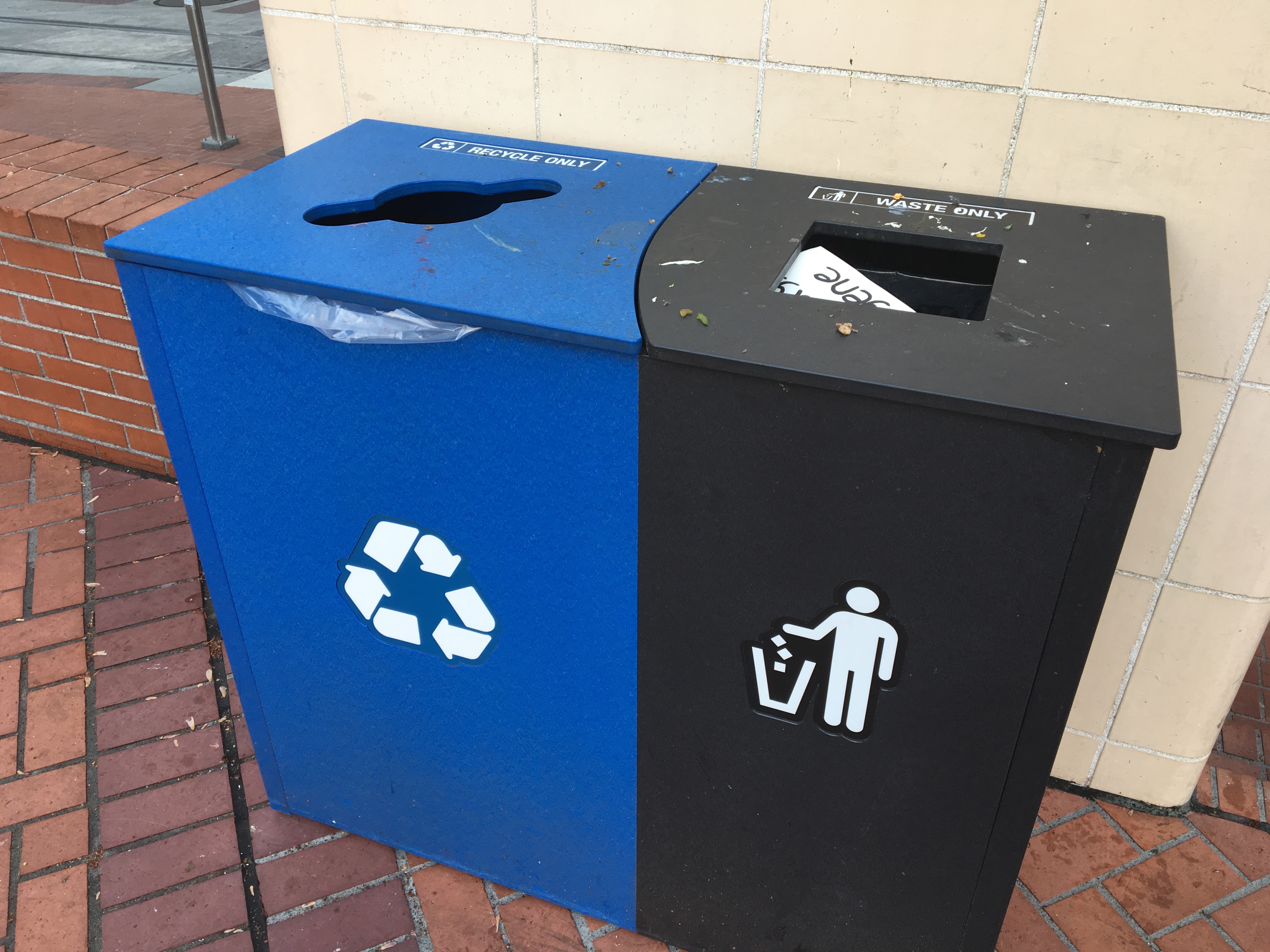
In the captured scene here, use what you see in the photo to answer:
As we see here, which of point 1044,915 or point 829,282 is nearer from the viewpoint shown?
point 829,282

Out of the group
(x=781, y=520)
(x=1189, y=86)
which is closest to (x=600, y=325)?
(x=781, y=520)

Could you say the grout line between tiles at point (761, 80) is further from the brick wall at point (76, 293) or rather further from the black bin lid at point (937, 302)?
the brick wall at point (76, 293)

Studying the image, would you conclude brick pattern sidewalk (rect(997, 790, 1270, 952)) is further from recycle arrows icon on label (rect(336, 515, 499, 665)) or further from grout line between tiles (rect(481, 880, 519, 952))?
recycle arrows icon on label (rect(336, 515, 499, 665))

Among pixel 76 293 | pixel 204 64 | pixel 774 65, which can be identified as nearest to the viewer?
pixel 774 65

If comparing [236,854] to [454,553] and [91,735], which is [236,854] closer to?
[91,735]

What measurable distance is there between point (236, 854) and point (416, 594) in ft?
2.36

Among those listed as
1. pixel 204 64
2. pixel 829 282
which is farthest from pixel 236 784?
pixel 204 64

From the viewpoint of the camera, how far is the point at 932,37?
1260 mm

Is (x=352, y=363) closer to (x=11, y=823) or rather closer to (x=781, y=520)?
(x=781, y=520)

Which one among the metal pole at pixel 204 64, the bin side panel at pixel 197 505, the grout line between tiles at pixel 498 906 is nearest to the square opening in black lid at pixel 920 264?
the bin side panel at pixel 197 505

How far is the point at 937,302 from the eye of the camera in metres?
1.27

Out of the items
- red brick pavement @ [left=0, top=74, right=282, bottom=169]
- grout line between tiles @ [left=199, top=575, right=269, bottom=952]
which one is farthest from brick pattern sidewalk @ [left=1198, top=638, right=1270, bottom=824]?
red brick pavement @ [left=0, top=74, right=282, bottom=169]

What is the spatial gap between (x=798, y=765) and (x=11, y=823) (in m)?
1.46

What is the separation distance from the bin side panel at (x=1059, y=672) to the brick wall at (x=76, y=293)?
2053mm
